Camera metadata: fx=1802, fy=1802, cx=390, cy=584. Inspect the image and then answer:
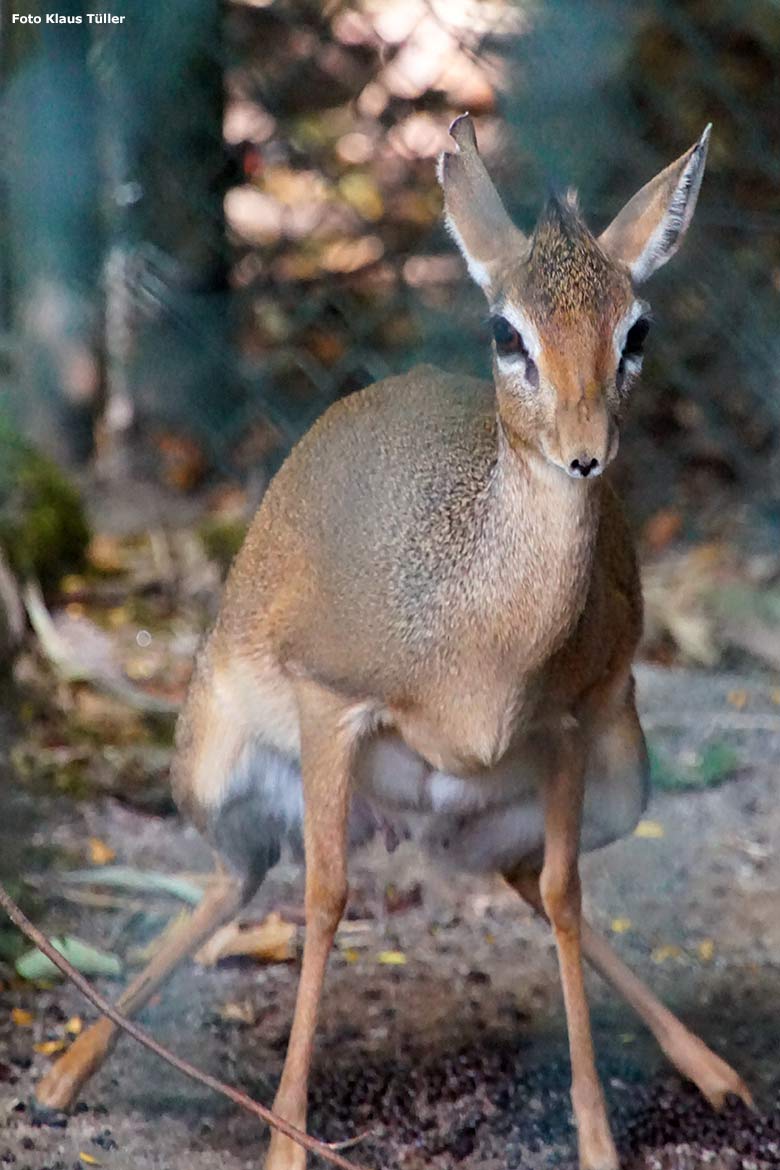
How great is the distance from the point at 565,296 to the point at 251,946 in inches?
51.1

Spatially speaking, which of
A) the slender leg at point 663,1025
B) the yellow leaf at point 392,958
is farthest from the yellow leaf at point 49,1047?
the slender leg at point 663,1025

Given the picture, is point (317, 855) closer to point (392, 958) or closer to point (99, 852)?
point (392, 958)

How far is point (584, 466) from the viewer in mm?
1756

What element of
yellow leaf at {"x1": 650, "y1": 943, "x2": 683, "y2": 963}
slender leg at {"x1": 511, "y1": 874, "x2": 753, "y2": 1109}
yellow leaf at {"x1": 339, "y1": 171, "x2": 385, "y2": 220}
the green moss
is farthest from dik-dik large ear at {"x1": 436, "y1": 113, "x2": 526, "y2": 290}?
yellow leaf at {"x1": 339, "y1": 171, "x2": 385, "y2": 220}

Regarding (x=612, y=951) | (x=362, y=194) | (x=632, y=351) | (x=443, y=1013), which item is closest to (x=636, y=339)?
(x=632, y=351)

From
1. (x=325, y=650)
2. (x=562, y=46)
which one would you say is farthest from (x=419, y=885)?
(x=562, y=46)

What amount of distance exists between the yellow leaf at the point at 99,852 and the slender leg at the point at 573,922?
1.02 metres

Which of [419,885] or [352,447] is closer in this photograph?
[352,447]

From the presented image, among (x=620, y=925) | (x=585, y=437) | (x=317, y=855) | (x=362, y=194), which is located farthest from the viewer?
(x=362, y=194)

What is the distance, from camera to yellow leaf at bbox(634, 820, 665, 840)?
10.6 ft

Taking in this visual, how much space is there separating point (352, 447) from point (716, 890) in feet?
3.71

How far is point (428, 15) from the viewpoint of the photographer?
12.3ft

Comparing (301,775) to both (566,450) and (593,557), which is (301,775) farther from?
(566,450)

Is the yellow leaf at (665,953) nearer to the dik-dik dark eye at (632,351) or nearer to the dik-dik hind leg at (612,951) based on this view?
the dik-dik hind leg at (612,951)
